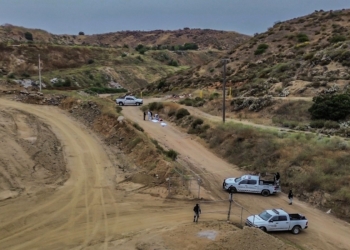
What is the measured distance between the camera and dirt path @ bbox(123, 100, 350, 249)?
22.6 meters

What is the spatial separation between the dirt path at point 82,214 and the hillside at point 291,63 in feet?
109

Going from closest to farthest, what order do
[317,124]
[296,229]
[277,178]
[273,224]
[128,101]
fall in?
[273,224] < [296,229] < [277,178] < [317,124] < [128,101]

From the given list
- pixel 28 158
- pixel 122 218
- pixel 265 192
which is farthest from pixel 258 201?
pixel 28 158

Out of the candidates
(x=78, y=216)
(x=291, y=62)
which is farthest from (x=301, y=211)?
(x=291, y=62)

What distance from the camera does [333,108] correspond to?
4303cm

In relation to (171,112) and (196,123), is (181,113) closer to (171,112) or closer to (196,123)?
(171,112)

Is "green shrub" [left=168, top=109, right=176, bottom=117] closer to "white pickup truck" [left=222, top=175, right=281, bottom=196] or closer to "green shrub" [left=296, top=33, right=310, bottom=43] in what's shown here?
"white pickup truck" [left=222, top=175, right=281, bottom=196]

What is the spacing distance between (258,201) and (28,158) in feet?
62.6

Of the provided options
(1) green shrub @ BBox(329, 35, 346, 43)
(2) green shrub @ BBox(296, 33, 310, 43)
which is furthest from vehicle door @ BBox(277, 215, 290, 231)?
(2) green shrub @ BBox(296, 33, 310, 43)

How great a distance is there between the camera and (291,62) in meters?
65.8

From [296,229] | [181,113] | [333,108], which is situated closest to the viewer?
[296,229]

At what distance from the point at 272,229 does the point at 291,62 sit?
1885 inches

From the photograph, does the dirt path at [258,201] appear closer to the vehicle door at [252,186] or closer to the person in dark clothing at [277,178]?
the vehicle door at [252,186]

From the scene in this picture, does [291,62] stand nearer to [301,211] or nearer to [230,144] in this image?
[230,144]
